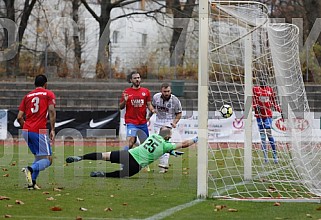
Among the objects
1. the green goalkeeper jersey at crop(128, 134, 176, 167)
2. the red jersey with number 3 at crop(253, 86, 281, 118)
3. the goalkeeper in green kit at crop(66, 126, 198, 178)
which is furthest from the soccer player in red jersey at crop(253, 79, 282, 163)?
the green goalkeeper jersey at crop(128, 134, 176, 167)

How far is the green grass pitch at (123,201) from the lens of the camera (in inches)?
387

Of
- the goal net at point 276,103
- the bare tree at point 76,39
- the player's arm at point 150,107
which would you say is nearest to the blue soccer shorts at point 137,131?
the player's arm at point 150,107

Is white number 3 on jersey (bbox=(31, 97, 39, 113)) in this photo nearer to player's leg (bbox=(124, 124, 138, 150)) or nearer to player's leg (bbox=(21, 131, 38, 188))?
player's leg (bbox=(21, 131, 38, 188))

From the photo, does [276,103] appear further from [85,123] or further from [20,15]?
[20,15]

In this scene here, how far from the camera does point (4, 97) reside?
3306 centimetres

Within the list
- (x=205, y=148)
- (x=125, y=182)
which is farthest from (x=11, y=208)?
(x=125, y=182)

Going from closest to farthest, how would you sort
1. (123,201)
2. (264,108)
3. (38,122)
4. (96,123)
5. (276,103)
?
(123,201) → (38,122) → (276,103) → (264,108) → (96,123)

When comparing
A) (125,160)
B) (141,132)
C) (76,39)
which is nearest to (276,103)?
(141,132)

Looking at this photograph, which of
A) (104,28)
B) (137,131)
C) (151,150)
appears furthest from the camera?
(104,28)

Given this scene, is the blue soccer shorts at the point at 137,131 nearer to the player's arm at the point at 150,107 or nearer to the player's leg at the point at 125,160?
the player's arm at the point at 150,107

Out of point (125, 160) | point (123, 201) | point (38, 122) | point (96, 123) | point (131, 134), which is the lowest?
point (96, 123)

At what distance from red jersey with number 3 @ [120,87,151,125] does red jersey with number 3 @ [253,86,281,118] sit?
7.28ft

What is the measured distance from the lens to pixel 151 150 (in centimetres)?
1328

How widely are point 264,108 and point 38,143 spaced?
6041 mm
